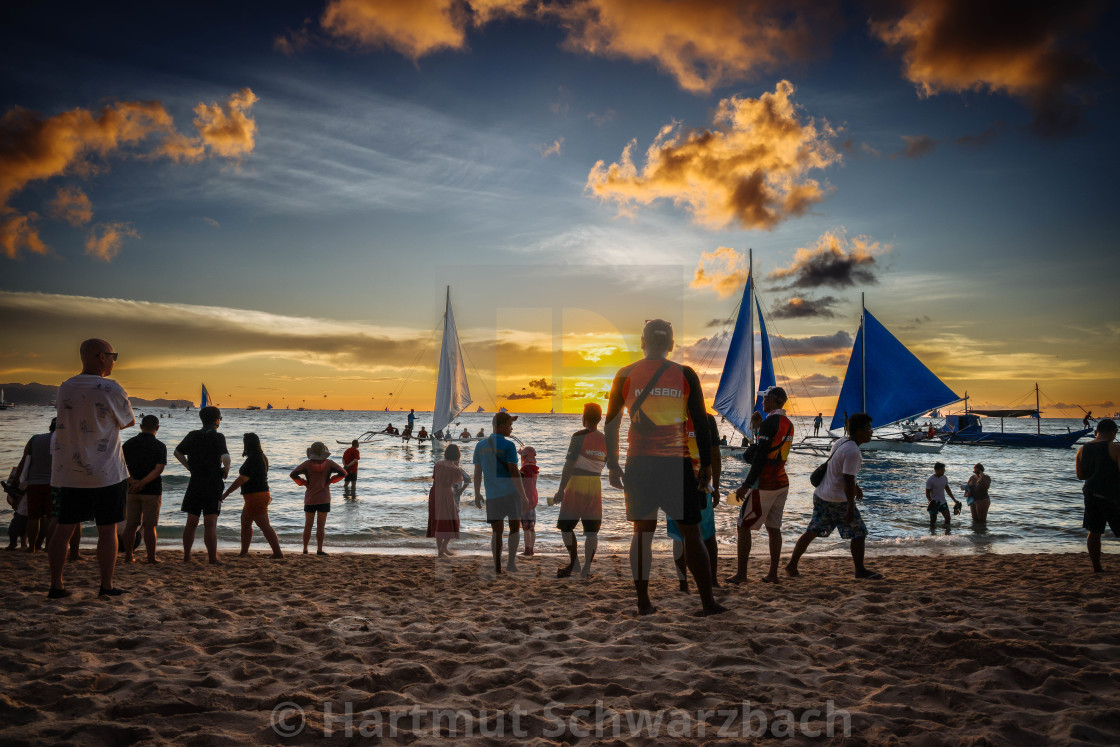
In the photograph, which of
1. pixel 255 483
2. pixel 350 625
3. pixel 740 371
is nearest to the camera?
pixel 350 625

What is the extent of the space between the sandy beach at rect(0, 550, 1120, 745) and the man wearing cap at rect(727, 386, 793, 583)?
0.64 metres

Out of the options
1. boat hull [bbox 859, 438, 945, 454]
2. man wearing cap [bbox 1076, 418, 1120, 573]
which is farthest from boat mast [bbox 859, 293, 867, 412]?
man wearing cap [bbox 1076, 418, 1120, 573]

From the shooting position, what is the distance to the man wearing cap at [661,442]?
4.30m

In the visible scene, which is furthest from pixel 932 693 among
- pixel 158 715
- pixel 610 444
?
pixel 158 715

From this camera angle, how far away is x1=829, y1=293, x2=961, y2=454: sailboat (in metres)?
32.5

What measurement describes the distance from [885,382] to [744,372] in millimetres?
9233

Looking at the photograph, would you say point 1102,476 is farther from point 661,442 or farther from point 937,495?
point 937,495

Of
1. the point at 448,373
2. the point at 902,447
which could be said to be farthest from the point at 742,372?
the point at 902,447

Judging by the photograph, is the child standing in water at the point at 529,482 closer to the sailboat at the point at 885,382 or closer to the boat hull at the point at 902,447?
the sailboat at the point at 885,382

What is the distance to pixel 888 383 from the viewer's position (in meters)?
33.6

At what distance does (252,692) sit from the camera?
10.5 ft

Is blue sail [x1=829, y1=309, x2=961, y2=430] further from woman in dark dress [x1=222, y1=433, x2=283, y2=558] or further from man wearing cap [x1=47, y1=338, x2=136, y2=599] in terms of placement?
man wearing cap [x1=47, y1=338, x2=136, y2=599]

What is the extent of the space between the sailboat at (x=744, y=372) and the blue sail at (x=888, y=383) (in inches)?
246

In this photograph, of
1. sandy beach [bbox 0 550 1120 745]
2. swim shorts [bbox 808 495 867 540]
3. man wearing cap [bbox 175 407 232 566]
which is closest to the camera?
sandy beach [bbox 0 550 1120 745]
